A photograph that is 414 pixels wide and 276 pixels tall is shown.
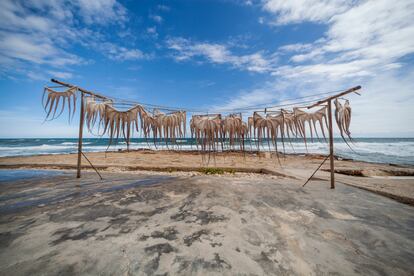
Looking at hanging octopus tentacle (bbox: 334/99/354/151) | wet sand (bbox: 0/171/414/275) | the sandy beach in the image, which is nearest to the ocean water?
hanging octopus tentacle (bbox: 334/99/354/151)

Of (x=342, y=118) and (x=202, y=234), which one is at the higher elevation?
(x=342, y=118)

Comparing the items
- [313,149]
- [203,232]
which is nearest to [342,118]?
[203,232]

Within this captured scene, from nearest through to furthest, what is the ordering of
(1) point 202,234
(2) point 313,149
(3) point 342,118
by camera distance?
(1) point 202,234
(3) point 342,118
(2) point 313,149

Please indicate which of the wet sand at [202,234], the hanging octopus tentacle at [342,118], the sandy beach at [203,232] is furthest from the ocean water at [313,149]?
the wet sand at [202,234]

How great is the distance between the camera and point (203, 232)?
2.99m

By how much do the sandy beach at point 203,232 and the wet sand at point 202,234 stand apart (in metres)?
0.02

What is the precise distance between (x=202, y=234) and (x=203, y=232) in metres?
0.07

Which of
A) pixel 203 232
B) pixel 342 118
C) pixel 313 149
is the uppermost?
pixel 342 118

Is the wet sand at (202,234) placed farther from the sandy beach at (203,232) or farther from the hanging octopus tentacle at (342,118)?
the hanging octopus tentacle at (342,118)

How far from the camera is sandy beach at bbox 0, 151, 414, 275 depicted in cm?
221

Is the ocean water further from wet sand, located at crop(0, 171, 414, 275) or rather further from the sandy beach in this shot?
wet sand, located at crop(0, 171, 414, 275)

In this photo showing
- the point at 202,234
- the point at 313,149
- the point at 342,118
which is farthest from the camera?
the point at 313,149

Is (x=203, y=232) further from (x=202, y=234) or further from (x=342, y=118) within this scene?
(x=342, y=118)

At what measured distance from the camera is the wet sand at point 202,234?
2203 mm
